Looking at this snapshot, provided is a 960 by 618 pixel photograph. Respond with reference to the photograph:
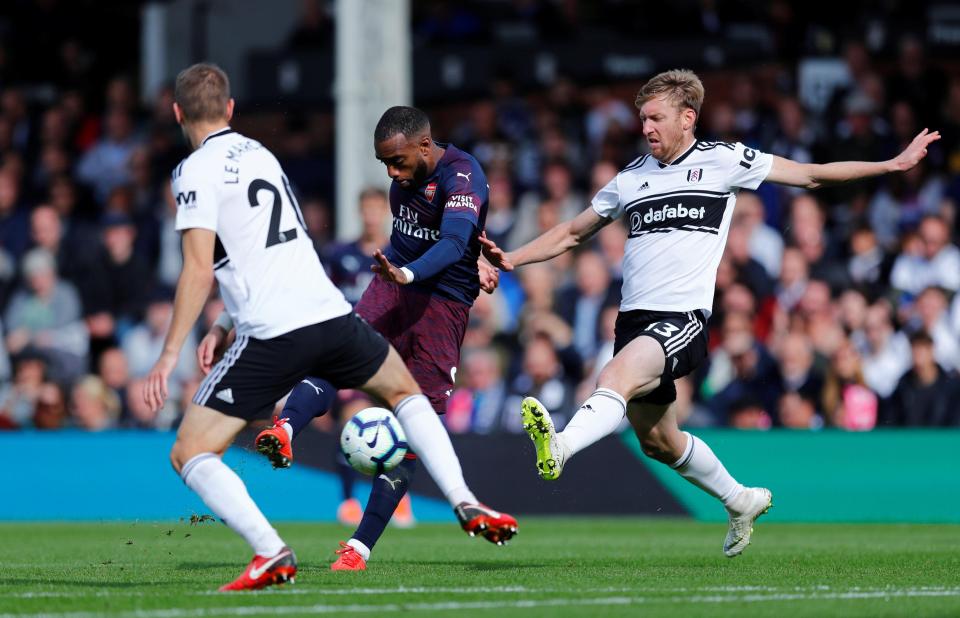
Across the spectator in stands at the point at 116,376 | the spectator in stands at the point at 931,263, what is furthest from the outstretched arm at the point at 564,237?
the spectator in stands at the point at 116,376

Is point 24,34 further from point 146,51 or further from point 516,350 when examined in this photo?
point 516,350

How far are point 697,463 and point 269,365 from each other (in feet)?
10.0

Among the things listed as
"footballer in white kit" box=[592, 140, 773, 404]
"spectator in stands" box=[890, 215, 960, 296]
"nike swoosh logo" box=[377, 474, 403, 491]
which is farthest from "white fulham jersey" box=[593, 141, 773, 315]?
"spectator in stands" box=[890, 215, 960, 296]

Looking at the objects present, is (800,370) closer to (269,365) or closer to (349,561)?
(349,561)

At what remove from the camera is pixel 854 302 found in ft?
48.1

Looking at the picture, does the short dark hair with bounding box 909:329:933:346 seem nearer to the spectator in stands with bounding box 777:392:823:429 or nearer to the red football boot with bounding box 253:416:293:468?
the spectator in stands with bounding box 777:392:823:429

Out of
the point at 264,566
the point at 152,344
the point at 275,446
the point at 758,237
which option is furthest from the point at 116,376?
the point at 264,566

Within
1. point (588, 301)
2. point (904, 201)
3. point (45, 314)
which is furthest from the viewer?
point (45, 314)

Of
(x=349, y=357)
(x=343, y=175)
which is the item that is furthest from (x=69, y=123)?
(x=349, y=357)

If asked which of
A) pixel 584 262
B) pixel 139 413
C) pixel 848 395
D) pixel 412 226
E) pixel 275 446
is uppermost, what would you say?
pixel 412 226

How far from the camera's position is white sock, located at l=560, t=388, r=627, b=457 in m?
8.12

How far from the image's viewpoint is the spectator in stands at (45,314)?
16641 mm

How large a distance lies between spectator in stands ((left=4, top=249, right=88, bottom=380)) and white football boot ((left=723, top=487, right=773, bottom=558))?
9.15 m

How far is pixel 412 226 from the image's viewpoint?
29.3 ft
